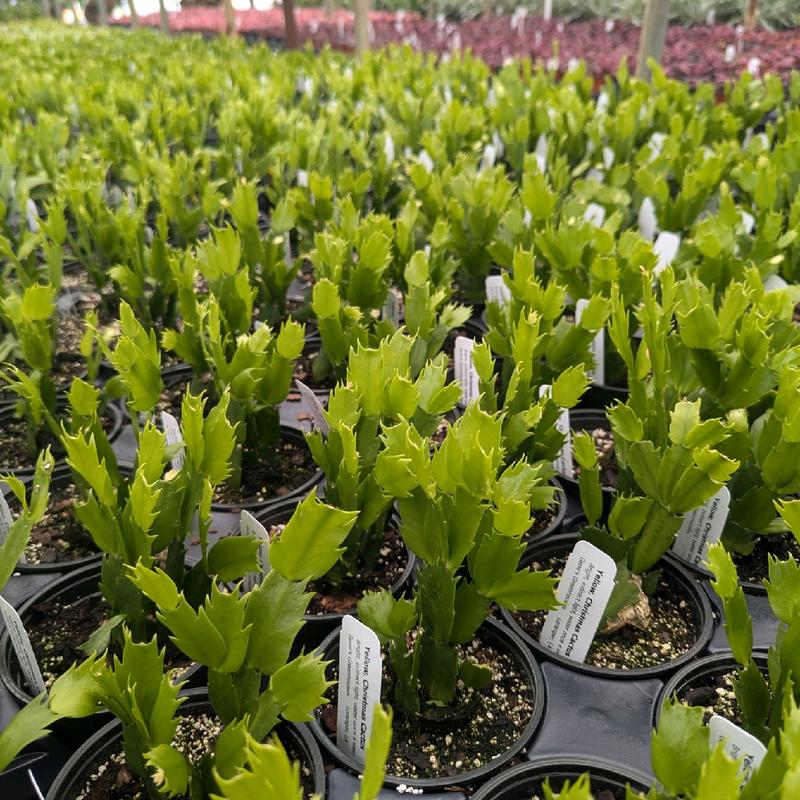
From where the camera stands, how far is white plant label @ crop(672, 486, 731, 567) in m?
1.03

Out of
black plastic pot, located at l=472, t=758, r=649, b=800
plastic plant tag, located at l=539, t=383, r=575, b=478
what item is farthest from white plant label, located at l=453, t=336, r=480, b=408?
black plastic pot, located at l=472, t=758, r=649, b=800

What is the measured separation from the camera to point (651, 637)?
3.38 feet

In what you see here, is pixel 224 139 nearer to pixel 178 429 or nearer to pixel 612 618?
pixel 178 429

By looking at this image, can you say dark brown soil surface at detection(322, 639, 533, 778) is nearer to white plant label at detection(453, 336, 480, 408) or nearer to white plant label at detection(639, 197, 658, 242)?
white plant label at detection(453, 336, 480, 408)

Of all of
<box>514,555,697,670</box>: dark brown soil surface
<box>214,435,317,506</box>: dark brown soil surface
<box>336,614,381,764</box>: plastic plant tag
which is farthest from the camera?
<box>214,435,317,506</box>: dark brown soil surface

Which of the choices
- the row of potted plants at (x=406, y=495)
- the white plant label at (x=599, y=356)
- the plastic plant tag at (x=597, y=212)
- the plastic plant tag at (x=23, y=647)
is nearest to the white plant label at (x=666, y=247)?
the row of potted plants at (x=406, y=495)

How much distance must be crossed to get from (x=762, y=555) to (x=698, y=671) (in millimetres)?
295

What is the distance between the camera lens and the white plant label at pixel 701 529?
1032 mm

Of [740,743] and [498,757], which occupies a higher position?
[740,743]

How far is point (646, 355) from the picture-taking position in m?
1.08

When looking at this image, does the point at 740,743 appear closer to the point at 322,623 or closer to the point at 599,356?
the point at 322,623

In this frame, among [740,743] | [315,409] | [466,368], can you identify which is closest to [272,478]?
[315,409]

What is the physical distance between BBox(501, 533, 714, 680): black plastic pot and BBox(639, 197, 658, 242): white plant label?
1003mm

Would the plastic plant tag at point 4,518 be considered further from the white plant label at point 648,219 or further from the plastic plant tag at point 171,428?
the white plant label at point 648,219
